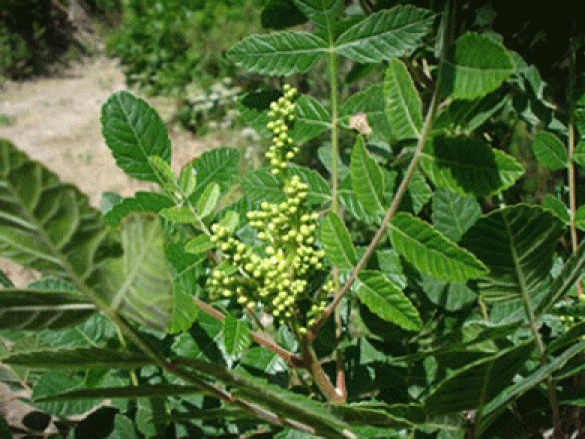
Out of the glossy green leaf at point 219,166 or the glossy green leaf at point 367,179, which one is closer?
the glossy green leaf at point 367,179

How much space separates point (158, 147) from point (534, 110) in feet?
1.83

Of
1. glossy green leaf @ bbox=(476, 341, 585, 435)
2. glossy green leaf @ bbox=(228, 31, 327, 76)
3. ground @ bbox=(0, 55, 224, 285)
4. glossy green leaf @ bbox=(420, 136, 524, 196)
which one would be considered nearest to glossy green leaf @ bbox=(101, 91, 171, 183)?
glossy green leaf @ bbox=(228, 31, 327, 76)

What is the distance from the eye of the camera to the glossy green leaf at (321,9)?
0.74 meters

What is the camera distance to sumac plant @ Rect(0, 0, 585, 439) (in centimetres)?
41

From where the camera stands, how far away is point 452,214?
0.69 metres

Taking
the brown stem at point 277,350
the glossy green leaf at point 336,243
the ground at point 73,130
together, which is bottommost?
the ground at point 73,130

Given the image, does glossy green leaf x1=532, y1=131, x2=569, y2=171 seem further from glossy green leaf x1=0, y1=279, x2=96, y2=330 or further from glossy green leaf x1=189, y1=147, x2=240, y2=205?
glossy green leaf x1=0, y1=279, x2=96, y2=330

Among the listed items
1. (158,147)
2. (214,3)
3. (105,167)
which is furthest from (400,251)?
(214,3)

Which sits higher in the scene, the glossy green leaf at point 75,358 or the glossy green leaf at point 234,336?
the glossy green leaf at point 75,358

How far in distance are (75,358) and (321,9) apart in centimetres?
51

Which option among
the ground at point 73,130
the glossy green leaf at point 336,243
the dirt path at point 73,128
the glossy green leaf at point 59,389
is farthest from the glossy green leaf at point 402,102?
the dirt path at point 73,128

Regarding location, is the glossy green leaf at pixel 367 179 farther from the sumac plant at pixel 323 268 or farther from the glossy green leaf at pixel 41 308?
the glossy green leaf at pixel 41 308

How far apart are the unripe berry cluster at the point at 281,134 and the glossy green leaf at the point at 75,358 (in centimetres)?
31

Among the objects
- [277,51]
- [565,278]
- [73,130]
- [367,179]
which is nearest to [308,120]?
[277,51]
